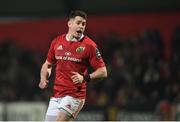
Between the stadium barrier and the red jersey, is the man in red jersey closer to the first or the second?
the red jersey

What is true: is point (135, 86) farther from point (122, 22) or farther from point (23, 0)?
point (23, 0)

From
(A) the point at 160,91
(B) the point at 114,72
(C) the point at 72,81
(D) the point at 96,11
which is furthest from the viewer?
(D) the point at 96,11

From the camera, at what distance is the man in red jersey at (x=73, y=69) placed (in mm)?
5832

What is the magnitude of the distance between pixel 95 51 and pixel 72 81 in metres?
0.39

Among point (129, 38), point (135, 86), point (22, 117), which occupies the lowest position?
point (22, 117)

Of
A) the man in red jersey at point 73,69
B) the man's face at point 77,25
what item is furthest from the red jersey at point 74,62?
the man's face at point 77,25

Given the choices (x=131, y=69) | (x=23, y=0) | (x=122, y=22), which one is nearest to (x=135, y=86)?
(x=131, y=69)

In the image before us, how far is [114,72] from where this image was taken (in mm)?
12727

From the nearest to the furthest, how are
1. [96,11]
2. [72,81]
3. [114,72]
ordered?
[72,81] → [114,72] → [96,11]

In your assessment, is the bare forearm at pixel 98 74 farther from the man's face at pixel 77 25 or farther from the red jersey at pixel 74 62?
the man's face at pixel 77 25

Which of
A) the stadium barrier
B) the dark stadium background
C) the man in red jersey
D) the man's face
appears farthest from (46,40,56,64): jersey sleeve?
the stadium barrier

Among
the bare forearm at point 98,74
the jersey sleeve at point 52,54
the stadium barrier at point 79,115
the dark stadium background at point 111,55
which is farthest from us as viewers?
the dark stadium background at point 111,55

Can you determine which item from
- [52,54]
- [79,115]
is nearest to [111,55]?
[79,115]

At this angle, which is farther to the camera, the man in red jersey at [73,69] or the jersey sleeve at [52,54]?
the jersey sleeve at [52,54]
